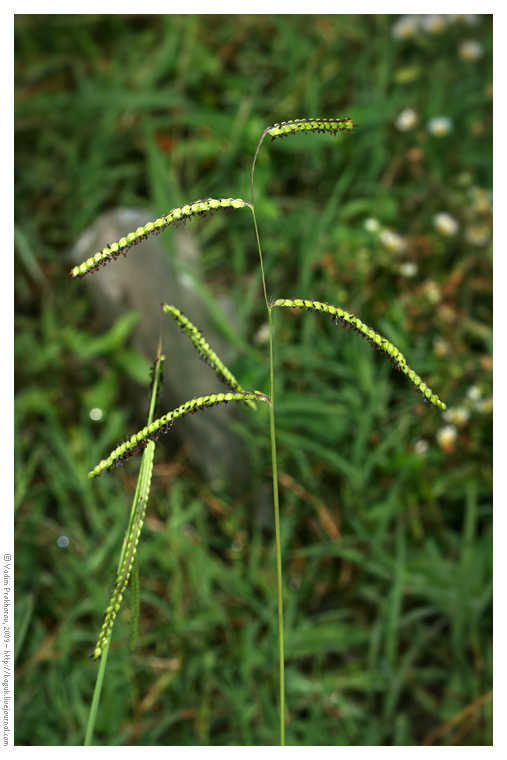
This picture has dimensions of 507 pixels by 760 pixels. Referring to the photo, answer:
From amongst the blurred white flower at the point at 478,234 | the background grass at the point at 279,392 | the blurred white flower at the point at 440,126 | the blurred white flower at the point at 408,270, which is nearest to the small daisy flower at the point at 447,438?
the background grass at the point at 279,392

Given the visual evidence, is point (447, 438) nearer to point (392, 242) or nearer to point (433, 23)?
point (392, 242)

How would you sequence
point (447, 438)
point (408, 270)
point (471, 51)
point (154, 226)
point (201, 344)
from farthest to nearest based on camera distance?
point (471, 51) < point (408, 270) < point (447, 438) < point (201, 344) < point (154, 226)

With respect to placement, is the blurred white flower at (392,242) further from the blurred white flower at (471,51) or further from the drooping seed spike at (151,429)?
the drooping seed spike at (151,429)

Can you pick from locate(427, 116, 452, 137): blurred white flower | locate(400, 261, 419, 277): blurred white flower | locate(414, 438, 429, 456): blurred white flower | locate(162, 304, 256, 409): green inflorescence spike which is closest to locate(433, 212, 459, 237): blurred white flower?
locate(400, 261, 419, 277): blurred white flower

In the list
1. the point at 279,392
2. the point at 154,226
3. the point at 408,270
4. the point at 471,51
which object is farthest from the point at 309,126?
the point at 471,51

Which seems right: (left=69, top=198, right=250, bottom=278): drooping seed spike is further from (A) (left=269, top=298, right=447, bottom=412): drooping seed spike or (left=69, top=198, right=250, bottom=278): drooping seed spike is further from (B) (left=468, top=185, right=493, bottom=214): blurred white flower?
(B) (left=468, top=185, right=493, bottom=214): blurred white flower

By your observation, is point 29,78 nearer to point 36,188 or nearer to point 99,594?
point 36,188
